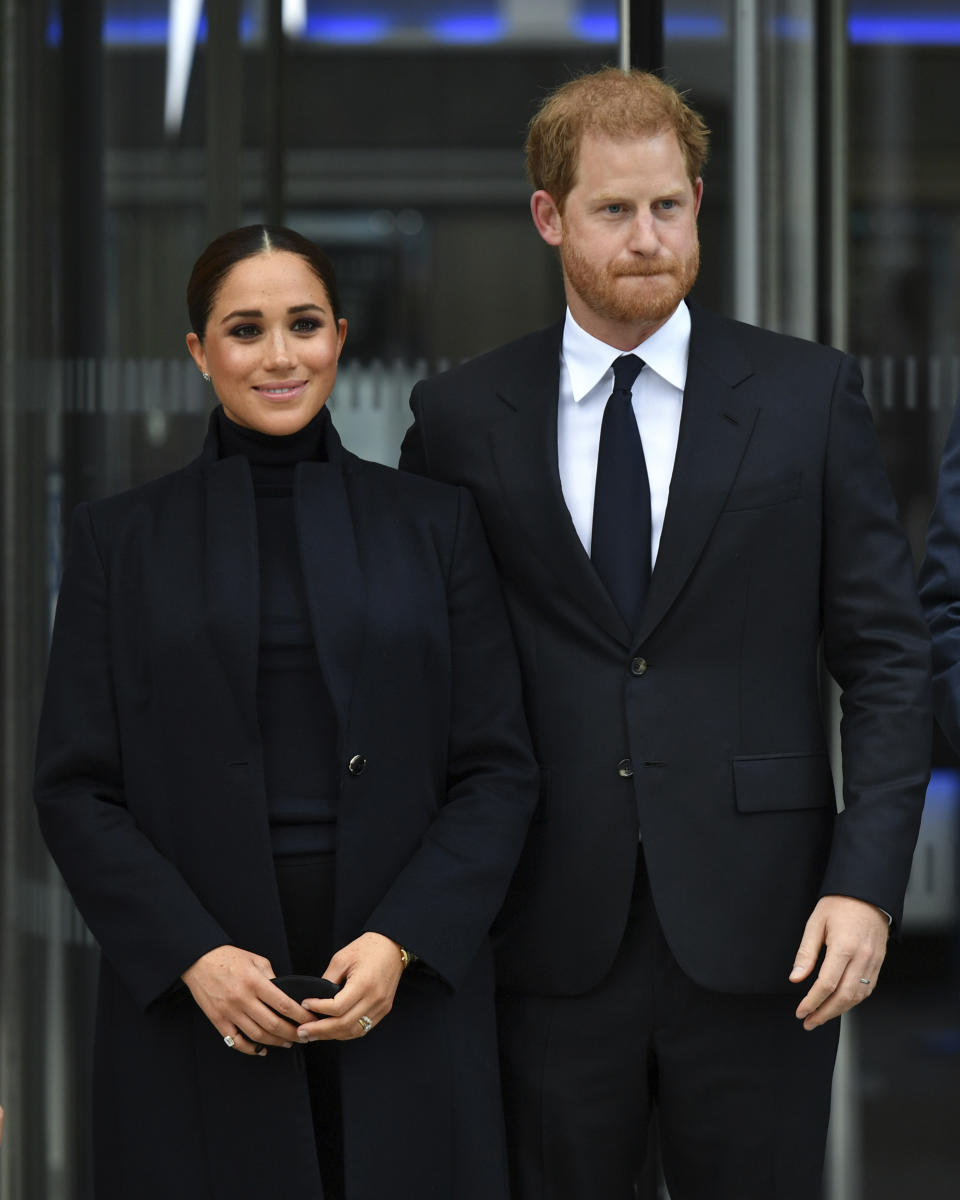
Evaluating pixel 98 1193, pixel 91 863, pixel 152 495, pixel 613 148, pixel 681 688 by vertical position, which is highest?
pixel 613 148

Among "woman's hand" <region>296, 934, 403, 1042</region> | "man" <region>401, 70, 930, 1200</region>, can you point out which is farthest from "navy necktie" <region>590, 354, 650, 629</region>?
"woman's hand" <region>296, 934, 403, 1042</region>

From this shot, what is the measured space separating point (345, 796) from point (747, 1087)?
687mm

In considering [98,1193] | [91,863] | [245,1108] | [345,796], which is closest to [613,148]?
[345,796]

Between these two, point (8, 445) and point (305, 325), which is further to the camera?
point (8, 445)

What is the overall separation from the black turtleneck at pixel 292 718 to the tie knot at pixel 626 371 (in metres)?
0.50

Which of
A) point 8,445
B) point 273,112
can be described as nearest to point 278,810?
point 8,445

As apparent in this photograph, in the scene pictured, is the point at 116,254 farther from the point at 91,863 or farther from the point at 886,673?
the point at 886,673

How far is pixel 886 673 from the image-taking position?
2.36 metres

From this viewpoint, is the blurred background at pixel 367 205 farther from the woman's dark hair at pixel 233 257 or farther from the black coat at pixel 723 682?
the black coat at pixel 723 682

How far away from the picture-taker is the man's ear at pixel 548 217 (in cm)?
253

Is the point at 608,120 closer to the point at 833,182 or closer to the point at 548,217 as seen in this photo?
the point at 548,217

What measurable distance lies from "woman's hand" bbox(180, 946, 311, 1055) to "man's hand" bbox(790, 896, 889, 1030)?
648 millimetres

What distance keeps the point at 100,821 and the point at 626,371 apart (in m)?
0.95

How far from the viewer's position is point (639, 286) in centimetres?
244
